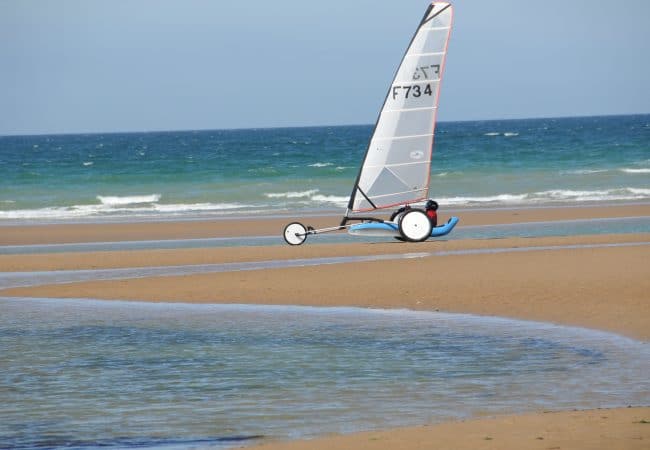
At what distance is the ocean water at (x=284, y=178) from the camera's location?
47.1 metres

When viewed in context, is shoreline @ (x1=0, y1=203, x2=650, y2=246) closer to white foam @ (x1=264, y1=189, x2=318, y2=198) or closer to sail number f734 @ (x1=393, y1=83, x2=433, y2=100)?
sail number f734 @ (x1=393, y1=83, x2=433, y2=100)

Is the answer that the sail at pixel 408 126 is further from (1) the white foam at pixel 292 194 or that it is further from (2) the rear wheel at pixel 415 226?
(1) the white foam at pixel 292 194

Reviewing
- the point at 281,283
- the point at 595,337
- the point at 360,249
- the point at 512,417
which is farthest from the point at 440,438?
the point at 360,249

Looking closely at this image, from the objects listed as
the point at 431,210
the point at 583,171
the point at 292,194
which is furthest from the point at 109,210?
the point at 583,171

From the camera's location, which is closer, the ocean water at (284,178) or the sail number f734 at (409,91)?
the sail number f734 at (409,91)

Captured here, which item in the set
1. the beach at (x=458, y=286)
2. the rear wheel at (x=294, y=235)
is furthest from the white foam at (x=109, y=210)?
Answer: the rear wheel at (x=294, y=235)

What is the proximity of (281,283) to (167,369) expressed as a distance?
7188 millimetres

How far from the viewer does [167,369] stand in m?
12.6

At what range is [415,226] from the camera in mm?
25500

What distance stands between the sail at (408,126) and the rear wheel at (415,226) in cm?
119

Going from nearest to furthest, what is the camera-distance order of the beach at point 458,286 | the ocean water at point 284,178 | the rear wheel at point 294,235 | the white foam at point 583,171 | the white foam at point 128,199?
the beach at point 458,286
the rear wheel at point 294,235
the ocean water at point 284,178
the white foam at point 128,199
the white foam at point 583,171

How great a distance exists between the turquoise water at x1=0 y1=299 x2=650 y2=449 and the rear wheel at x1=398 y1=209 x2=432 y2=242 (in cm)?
860

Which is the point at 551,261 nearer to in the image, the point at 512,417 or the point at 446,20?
the point at 446,20

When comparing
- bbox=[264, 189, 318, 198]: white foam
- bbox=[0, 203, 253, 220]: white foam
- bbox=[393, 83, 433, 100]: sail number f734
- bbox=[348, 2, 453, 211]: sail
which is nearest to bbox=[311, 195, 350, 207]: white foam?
bbox=[264, 189, 318, 198]: white foam
